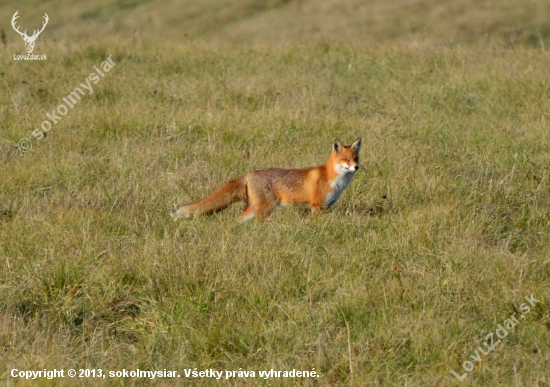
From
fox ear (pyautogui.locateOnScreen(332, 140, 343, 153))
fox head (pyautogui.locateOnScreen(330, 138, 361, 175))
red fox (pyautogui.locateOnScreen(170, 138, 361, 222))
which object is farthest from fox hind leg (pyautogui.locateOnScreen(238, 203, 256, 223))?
fox ear (pyautogui.locateOnScreen(332, 140, 343, 153))

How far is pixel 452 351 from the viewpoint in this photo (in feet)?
13.9

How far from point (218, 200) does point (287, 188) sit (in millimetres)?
593

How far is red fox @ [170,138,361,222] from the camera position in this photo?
6.73 meters

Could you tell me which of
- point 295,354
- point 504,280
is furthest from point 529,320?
point 295,354

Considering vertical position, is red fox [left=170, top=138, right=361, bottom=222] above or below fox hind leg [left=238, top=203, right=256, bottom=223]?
above

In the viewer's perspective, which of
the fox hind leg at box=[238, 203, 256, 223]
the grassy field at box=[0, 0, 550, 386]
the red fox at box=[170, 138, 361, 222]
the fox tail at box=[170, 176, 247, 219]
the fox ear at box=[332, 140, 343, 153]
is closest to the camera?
the grassy field at box=[0, 0, 550, 386]

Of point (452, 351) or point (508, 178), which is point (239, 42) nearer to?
point (508, 178)

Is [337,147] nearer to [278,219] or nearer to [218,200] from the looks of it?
[278,219]

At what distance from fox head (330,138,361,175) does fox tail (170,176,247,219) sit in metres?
0.81

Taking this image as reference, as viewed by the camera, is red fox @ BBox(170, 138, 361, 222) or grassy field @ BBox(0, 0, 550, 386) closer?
grassy field @ BBox(0, 0, 550, 386)

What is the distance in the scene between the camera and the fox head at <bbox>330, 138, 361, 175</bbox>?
6840 mm

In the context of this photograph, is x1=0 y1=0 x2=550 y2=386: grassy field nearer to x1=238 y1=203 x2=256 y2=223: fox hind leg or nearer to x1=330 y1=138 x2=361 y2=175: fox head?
x1=238 y1=203 x2=256 y2=223: fox hind leg

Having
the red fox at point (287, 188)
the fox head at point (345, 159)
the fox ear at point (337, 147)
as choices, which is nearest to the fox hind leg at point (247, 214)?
the red fox at point (287, 188)

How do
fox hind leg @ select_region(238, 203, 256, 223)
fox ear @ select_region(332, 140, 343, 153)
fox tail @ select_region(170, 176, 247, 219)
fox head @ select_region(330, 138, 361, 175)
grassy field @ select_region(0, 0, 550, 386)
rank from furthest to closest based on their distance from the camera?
1. fox ear @ select_region(332, 140, 343, 153)
2. fox head @ select_region(330, 138, 361, 175)
3. fox hind leg @ select_region(238, 203, 256, 223)
4. fox tail @ select_region(170, 176, 247, 219)
5. grassy field @ select_region(0, 0, 550, 386)
